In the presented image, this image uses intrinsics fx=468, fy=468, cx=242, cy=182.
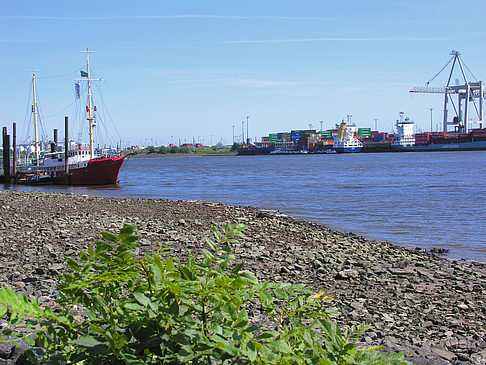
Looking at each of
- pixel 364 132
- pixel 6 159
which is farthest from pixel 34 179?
pixel 364 132

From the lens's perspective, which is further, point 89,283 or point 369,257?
point 369,257

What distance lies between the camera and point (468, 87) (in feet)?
415

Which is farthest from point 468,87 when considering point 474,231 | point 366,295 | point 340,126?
point 366,295

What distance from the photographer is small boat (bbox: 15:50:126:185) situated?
3853cm

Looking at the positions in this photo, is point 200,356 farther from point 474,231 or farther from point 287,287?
point 474,231

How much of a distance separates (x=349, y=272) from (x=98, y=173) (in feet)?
111

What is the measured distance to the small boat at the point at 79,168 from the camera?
3853cm

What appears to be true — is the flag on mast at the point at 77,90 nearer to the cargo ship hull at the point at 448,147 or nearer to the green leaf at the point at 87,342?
the green leaf at the point at 87,342

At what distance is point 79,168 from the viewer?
129 ft

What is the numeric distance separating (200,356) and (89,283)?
536mm

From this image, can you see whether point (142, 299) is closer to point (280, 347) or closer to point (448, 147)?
point (280, 347)

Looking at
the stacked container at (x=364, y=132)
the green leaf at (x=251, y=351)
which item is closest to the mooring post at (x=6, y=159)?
the green leaf at (x=251, y=351)

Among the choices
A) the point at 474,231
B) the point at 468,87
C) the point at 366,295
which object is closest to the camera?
the point at 366,295

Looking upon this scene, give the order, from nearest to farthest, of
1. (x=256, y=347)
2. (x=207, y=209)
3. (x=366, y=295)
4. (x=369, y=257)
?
(x=256, y=347) → (x=366, y=295) → (x=369, y=257) → (x=207, y=209)
